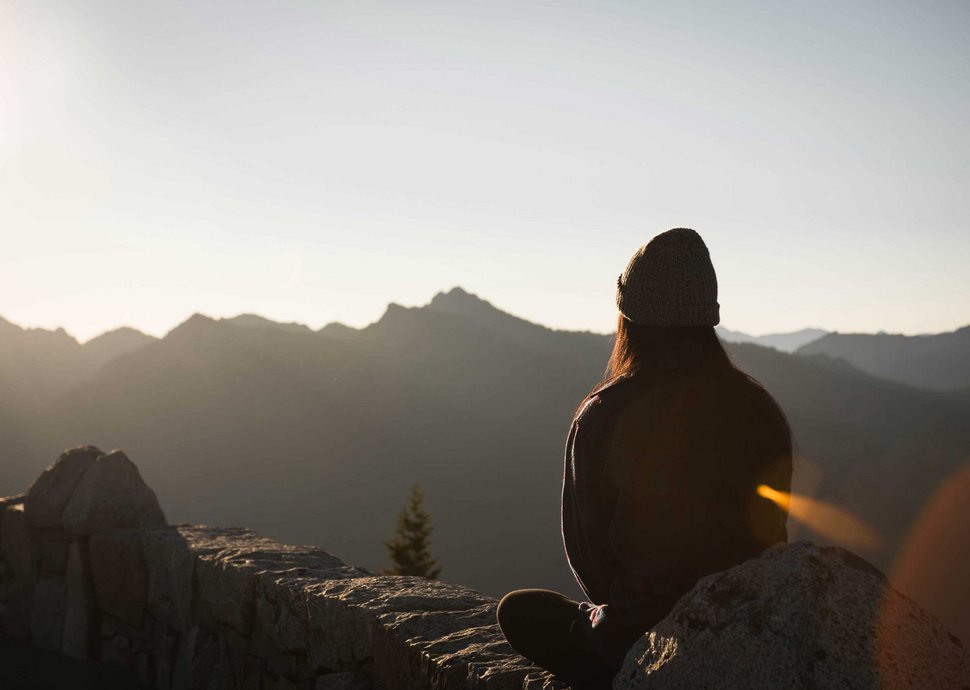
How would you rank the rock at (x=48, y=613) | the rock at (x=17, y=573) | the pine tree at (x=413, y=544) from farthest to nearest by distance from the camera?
1. the pine tree at (x=413, y=544)
2. the rock at (x=17, y=573)
3. the rock at (x=48, y=613)

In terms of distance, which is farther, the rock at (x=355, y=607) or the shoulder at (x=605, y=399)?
the rock at (x=355, y=607)

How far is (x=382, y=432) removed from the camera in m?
129

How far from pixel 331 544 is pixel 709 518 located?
99941 mm

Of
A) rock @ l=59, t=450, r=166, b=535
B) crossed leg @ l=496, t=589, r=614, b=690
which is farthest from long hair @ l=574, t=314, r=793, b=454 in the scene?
rock @ l=59, t=450, r=166, b=535

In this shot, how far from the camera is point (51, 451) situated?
113m

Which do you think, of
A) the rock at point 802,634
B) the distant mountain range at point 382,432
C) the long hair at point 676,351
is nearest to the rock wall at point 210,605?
the rock at point 802,634

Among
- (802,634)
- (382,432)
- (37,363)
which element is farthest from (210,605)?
(37,363)

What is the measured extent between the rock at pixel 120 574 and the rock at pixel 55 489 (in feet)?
1.64

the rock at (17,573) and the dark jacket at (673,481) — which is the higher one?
the dark jacket at (673,481)

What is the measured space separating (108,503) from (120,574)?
0.61m

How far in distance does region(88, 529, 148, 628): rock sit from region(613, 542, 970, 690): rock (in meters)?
4.73

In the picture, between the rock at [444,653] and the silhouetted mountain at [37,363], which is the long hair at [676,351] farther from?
the silhouetted mountain at [37,363]

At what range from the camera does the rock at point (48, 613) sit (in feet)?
20.3

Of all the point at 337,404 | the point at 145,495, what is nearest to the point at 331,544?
the point at 337,404
